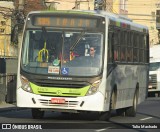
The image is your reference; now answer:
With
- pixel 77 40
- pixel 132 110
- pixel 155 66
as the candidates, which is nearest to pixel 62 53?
pixel 77 40

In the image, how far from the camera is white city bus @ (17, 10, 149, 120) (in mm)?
17281

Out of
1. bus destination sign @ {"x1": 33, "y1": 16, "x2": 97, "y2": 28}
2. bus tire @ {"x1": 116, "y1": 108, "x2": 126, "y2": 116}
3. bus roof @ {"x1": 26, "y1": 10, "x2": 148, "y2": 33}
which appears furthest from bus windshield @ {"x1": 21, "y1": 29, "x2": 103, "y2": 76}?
bus tire @ {"x1": 116, "y1": 108, "x2": 126, "y2": 116}

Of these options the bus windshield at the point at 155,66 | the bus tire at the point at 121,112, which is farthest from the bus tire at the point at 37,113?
the bus windshield at the point at 155,66

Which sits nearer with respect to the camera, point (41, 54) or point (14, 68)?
point (41, 54)

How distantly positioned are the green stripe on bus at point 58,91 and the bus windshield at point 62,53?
1.40 ft

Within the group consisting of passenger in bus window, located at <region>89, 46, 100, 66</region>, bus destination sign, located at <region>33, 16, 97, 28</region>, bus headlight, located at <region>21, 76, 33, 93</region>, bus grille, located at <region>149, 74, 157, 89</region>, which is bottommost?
bus grille, located at <region>149, 74, 157, 89</region>

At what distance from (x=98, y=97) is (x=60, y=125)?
1.34m

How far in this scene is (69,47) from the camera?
693 inches

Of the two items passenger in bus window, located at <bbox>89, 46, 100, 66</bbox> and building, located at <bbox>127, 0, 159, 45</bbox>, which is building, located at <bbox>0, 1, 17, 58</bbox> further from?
building, located at <bbox>127, 0, 159, 45</bbox>

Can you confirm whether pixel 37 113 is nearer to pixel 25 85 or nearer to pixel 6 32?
pixel 25 85

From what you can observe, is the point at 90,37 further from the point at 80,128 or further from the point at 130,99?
the point at 130,99

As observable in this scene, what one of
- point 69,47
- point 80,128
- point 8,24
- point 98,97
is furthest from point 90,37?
point 8,24

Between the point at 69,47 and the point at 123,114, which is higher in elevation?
the point at 69,47

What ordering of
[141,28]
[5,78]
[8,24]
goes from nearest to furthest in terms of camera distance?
[141,28], [5,78], [8,24]
